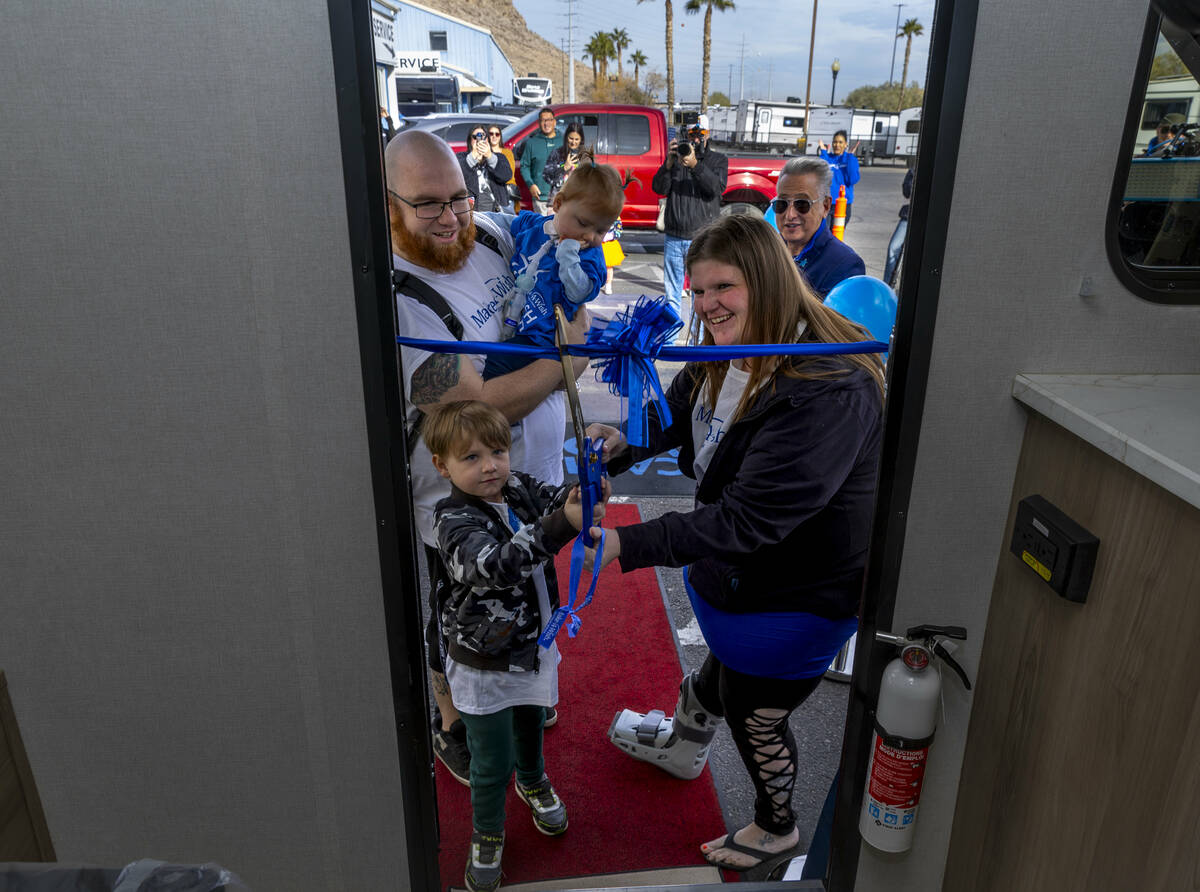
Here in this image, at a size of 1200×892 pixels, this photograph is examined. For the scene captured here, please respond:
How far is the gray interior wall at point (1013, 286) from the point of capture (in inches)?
45.3

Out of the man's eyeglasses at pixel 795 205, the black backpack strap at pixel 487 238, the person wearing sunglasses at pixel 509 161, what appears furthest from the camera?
the person wearing sunglasses at pixel 509 161

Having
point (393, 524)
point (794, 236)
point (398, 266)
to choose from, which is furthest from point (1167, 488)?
point (794, 236)

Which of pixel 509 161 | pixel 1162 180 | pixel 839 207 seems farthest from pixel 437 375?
pixel 509 161

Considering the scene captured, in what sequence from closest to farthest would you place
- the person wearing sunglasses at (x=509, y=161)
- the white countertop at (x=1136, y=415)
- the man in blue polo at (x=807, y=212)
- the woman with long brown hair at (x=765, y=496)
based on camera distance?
the white countertop at (x=1136, y=415) → the woman with long brown hair at (x=765, y=496) → the man in blue polo at (x=807, y=212) → the person wearing sunglasses at (x=509, y=161)

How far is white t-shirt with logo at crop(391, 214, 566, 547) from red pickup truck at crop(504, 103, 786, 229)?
23.9 feet

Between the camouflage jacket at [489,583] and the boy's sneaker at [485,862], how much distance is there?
487 millimetres

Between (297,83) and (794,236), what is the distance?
2299 millimetres

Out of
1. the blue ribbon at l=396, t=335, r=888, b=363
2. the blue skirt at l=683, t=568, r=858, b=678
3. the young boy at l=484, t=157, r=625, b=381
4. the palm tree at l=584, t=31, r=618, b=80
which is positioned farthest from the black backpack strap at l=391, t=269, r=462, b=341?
the palm tree at l=584, t=31, r=618, b=80

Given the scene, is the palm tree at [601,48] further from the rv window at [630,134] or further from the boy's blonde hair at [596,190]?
the boy's blonde hair at [596,190]

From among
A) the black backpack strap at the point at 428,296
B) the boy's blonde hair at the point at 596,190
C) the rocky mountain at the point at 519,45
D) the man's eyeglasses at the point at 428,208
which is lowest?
the black backpack strap at the point at 428,296

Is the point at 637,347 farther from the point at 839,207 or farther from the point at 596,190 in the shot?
the point at 839,207

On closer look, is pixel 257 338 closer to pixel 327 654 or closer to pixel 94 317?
pixel 94 317

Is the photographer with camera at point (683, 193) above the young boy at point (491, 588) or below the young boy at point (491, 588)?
above

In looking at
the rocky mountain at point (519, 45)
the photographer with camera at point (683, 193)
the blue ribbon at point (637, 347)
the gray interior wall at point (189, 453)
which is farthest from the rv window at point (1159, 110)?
the rocky mountain at point (519, 45)
